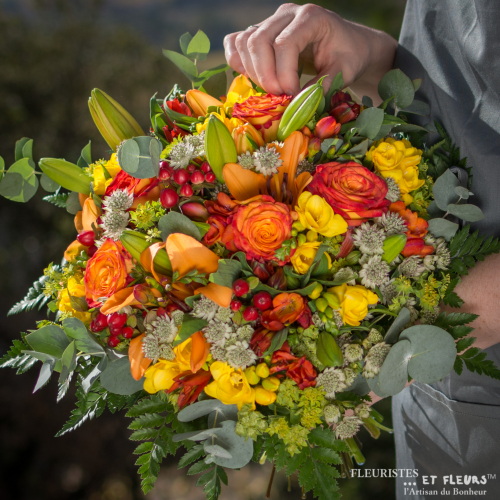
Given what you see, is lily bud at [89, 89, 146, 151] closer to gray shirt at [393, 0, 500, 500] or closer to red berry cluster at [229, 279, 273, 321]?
red berry cluster at [229, 279, 273, 321]

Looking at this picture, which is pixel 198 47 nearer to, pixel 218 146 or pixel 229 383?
pixel 218 146

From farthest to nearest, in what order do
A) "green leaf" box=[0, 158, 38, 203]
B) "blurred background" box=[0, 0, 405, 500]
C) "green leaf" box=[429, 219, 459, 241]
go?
"blurred background" box=[0, 0, 405, 500] → "green leaf" box=[0, 158, 38, 203] → "green leaf" box=[429, 219, 459, 241]

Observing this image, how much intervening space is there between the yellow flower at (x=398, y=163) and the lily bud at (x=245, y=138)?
163 millimetres

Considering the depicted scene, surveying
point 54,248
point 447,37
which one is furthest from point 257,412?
point 54,248

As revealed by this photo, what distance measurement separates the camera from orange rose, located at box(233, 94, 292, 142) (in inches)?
21.8

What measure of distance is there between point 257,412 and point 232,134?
14.9 inches

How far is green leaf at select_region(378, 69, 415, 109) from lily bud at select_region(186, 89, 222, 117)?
27 centimetres

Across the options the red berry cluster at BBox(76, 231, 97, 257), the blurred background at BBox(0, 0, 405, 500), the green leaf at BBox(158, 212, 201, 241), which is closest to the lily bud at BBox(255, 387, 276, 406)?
the green leaf at BBox(158, 212, 201, 241)

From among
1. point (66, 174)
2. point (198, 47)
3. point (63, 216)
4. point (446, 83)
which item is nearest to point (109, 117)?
point (66, 174)

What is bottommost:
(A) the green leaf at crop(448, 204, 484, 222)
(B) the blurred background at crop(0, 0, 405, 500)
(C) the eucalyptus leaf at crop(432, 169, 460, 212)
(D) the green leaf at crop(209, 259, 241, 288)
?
(B) the blurred background at crop(0, 0, 405, 500)

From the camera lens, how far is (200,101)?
63 cm

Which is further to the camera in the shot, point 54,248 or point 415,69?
point 54,248

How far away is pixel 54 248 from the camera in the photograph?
2.20 meters

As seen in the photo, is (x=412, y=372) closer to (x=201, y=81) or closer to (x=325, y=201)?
(x=325, y=201)
